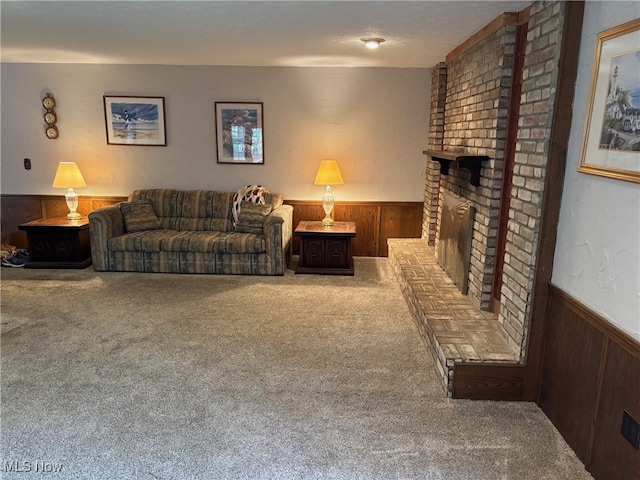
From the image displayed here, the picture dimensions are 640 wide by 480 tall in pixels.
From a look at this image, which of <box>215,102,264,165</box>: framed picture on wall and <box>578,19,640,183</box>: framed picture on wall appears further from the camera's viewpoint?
<box>215,102,264,165</box>: framed picture on wall

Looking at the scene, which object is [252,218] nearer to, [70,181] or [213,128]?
→ [213,128]

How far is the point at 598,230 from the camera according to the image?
1.96 metres

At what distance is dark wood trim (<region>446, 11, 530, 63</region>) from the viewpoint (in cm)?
284

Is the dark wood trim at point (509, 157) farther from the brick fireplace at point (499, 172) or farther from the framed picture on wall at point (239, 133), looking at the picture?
the framed picture on wall at point (239, 133)

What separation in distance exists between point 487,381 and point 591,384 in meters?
0.59

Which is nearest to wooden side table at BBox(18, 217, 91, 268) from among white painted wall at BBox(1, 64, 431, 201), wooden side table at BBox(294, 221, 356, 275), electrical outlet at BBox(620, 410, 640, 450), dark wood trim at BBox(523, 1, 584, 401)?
white painted wall at BBox(1, 64, 431, 201)

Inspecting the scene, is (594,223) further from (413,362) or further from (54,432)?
(54,432)

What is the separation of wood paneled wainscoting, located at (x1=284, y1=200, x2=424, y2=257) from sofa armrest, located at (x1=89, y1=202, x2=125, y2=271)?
6.42ft

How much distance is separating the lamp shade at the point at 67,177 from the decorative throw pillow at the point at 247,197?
5.84 feet

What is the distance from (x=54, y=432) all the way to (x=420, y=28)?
3371 millimetres

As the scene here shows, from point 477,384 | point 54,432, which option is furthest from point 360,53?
point 54,432

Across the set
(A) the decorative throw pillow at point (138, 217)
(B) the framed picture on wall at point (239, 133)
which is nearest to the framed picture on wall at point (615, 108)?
(B) the framed picture on wall at point (239, 133)

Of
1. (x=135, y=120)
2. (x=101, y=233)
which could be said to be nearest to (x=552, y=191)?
(x=101, y=233)

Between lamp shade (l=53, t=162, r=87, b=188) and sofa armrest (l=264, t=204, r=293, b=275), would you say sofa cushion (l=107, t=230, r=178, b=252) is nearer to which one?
lamp shade (l=53, t=162, r=87, b=188)
